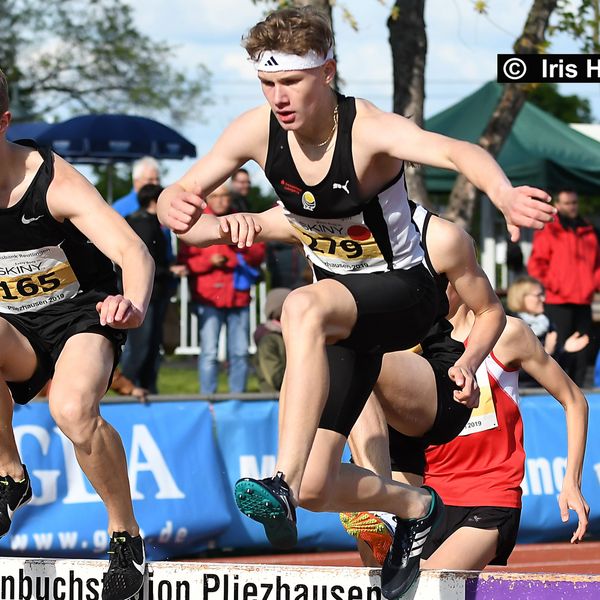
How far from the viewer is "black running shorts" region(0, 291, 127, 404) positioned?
18.7 feet

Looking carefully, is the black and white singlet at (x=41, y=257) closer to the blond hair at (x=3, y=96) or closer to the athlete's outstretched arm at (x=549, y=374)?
the blond hair at (x=3, y=96)

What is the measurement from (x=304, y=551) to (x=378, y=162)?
4.98 m

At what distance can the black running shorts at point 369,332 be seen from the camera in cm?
520

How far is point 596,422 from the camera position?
9.83 metres

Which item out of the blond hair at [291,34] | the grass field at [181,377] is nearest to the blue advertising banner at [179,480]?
the blond hair at [291,34]

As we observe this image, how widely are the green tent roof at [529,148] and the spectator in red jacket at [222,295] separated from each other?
13.4ft

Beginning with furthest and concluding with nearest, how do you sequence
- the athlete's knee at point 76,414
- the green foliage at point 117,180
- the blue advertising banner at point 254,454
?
the green foliage at point 117,180 < the blue advertising banner at point 254,454 < the athlete's knee at point 76,414

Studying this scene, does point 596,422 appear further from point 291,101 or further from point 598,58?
point 291,101

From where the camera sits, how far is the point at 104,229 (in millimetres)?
5434

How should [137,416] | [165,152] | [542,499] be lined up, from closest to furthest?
1. [137,416]
2. [542,499]
3. [165,152]

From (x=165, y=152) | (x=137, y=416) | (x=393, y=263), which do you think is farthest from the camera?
(x=165, y=152)

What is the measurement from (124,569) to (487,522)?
5.61ft

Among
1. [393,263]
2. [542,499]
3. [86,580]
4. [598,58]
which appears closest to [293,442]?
[393,263]

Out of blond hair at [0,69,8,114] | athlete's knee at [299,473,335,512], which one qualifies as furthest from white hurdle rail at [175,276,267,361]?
athlete's knee at [299,473,335,512]
